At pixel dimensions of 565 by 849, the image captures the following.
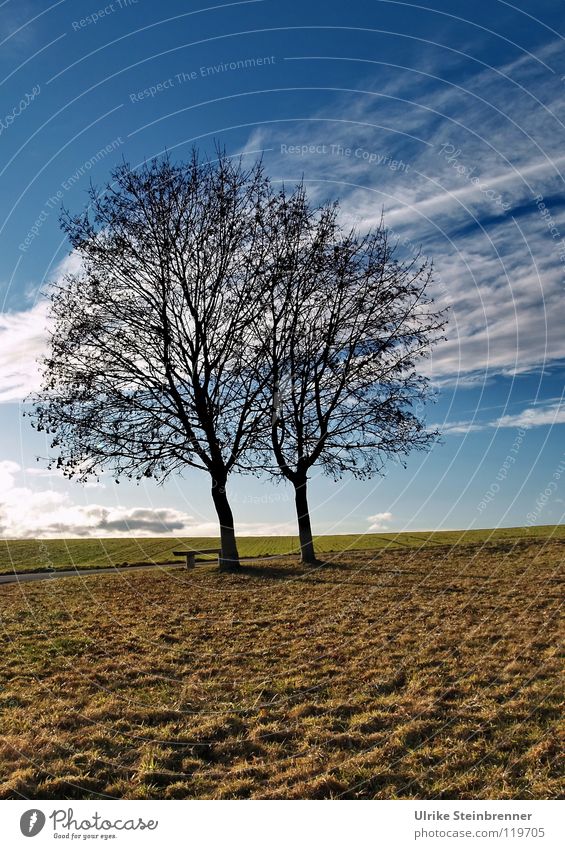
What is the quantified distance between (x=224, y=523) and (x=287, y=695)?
16.8 metres

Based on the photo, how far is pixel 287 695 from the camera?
9656mm

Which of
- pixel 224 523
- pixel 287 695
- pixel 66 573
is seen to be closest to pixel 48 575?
pixel 66 573

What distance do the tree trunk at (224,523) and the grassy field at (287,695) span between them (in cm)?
707

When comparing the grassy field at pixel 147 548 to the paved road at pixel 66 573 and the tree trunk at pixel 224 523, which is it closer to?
the paved road at pixel 66 573

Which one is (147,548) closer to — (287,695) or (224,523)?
(224,523)

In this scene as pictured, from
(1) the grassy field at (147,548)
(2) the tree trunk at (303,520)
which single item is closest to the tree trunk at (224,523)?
(2) the tree trunk at (303,520)

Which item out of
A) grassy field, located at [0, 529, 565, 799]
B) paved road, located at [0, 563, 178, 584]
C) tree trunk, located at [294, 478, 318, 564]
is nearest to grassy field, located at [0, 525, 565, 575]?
paved road, located at [0, 563, 178, 584]

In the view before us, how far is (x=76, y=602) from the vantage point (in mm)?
18719

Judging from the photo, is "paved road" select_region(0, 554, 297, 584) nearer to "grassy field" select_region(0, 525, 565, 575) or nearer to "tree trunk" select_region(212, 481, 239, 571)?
"grassy field" select_region(0, 525, 565, 575)

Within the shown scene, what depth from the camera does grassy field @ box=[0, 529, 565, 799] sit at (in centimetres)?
687

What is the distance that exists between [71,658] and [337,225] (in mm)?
21323

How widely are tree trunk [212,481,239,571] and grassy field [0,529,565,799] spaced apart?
7074 mm

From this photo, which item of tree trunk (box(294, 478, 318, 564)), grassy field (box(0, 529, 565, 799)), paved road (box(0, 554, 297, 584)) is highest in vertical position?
tree trunk (box(294, 478, 318, 564))

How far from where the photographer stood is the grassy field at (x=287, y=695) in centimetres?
687
